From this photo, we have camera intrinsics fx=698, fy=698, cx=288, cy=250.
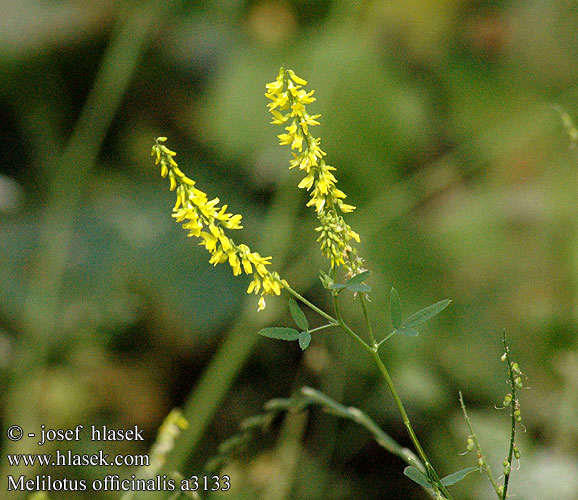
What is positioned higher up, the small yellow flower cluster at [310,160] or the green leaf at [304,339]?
the small yellow flower cluster at [310,160]

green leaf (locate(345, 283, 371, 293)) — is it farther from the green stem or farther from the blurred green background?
the blurred green background

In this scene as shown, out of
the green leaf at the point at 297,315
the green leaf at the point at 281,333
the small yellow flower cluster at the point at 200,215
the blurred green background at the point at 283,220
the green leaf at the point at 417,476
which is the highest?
the blurred green background at the point at 283,220

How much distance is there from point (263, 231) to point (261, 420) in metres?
0.64

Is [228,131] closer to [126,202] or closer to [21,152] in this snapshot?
[126,202]

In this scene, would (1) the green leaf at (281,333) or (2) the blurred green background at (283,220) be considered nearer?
(1) the green leaf at (281,333)
